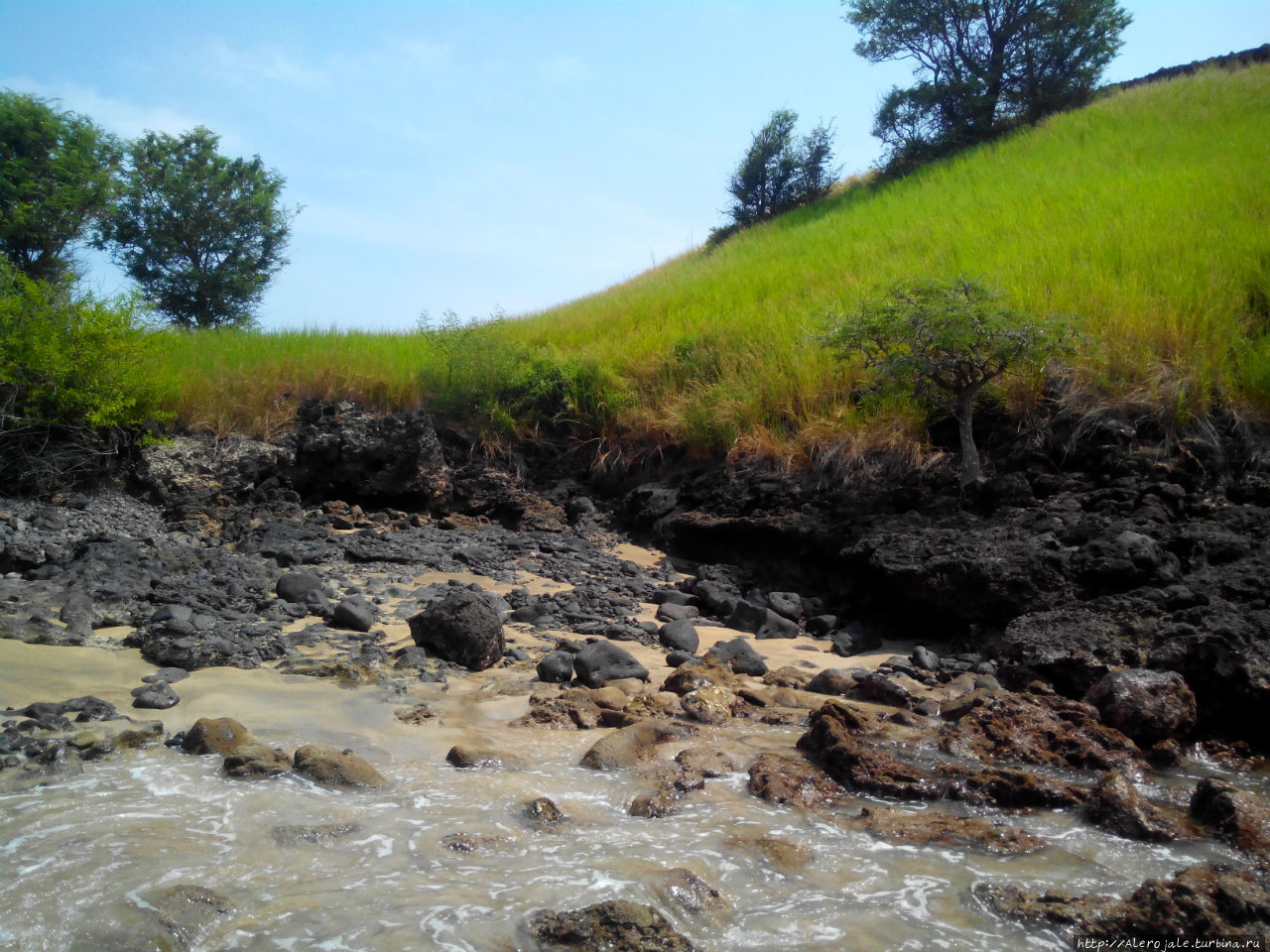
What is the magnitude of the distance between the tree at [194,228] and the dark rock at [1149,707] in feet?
64.8

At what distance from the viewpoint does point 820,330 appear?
808 cm

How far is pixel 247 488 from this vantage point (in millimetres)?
8258

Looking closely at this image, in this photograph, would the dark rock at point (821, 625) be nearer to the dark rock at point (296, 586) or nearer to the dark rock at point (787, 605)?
the dark rock at point (787, 605)

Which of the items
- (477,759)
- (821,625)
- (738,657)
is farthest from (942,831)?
(821,625)

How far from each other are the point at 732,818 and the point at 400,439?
21.8ft

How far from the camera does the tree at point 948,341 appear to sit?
6.14 metres

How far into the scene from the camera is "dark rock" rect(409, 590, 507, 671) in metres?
4.76

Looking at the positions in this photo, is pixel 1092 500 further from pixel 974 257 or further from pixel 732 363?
pixel 974 257

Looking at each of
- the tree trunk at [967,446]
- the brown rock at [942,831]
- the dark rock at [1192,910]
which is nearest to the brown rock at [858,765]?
the brown rock at [942,831]

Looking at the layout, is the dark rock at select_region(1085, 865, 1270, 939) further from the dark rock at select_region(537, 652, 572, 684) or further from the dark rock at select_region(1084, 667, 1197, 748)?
the dark rock at select_region(537, 652, 572, 684)

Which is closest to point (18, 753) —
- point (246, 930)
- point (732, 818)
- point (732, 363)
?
point (246, 930)

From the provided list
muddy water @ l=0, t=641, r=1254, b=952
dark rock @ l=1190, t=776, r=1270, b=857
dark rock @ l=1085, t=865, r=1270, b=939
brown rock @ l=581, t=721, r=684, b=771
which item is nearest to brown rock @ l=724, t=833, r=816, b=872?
muddy water @ l=0, t=641, r=1254, b=952

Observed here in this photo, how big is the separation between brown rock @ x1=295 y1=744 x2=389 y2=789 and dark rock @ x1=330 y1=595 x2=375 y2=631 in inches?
76.7

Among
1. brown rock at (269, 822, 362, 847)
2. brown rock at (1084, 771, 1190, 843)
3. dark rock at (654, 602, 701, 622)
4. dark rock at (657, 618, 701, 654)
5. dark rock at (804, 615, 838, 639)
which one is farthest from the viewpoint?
dark rock at (804, 615, 838, 639)
